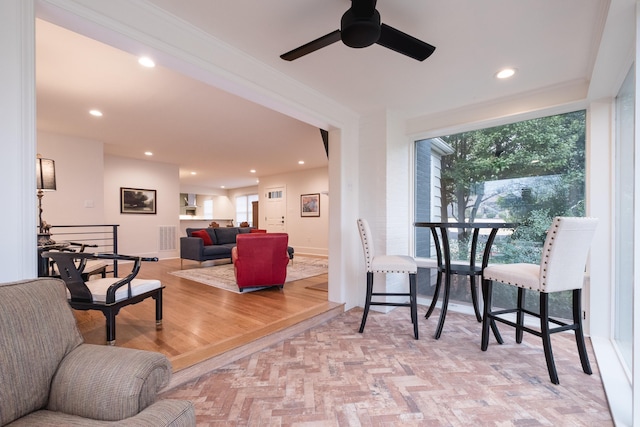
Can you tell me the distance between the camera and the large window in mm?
2898

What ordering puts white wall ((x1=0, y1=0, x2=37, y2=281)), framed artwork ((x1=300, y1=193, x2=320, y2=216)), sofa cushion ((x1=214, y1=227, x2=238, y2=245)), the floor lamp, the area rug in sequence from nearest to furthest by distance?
white wall ((x1=0, y1=0, x2=37, y2=281)) → the floor lamp → the area rug → sofa cushion ((x1=214, y1=227, x2=238, y2=245)) → framed artwork ((x1=300, y1=193, x2=320, y2=216))

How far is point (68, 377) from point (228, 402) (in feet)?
3.21

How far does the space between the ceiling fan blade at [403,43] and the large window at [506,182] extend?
201 cm

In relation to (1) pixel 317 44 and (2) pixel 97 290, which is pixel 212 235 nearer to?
(2) pixel 97 290

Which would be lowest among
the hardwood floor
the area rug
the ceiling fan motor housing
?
the area rug

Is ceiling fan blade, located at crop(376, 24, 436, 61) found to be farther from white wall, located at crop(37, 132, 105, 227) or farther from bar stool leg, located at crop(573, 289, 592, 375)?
white wall, located at crop(37, 132, 105, 227)

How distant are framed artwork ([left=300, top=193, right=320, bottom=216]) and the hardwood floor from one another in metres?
4.02

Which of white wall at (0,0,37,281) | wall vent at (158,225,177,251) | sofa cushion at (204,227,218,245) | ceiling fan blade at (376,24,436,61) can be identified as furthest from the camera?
wall vent at (158,225,177,251)

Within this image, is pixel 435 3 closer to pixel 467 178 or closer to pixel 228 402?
pixel 467 178

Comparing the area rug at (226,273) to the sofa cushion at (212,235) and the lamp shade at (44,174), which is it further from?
the lamp shade at (44,174)

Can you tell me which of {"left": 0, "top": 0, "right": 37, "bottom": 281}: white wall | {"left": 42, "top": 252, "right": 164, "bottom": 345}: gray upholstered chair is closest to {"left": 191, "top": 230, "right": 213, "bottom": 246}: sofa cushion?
{"left": 42, "top": 252, "right": 164, "bottom": 345}: gray upholstered chair

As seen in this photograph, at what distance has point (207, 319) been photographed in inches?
114

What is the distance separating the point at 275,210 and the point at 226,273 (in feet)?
13.1

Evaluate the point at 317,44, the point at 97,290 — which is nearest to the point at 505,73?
the point at 317,44
